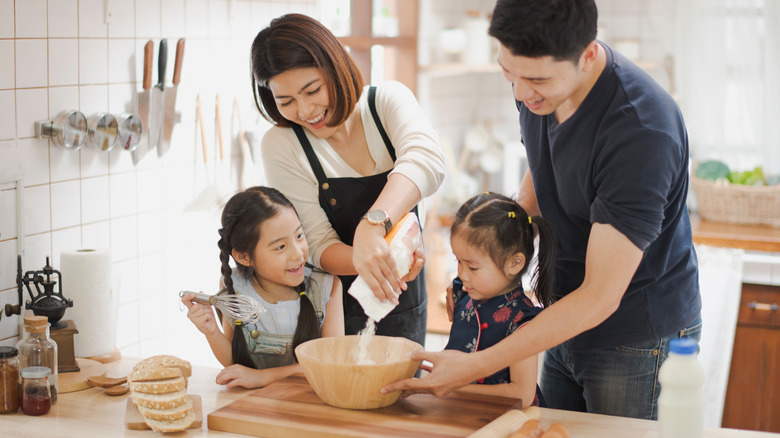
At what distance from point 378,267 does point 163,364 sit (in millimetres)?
465

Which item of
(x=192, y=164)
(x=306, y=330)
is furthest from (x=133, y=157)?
(x=306, y=330)

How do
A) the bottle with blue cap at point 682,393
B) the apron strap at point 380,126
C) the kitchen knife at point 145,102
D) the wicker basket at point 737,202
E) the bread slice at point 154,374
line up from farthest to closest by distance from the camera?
1. the wicker basket at point 737,202
2. the kitchen knife at point 145,102
3. the apron strap at point 380,126
4. the bread slice at point 154,374
5. the bottle with blue cap at point 682,393

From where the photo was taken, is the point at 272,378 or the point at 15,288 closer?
the point at 272,378

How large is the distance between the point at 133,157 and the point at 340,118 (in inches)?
28.1

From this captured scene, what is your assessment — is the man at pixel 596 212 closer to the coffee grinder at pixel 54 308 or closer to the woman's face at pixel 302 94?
the woman's face at pixel 302 94

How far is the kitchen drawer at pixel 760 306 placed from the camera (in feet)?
10.0

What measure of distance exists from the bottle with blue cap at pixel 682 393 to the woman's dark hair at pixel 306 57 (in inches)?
35.0

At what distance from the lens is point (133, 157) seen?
7.10 ft

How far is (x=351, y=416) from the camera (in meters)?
1.41

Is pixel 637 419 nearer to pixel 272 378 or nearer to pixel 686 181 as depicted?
pixel 686 181

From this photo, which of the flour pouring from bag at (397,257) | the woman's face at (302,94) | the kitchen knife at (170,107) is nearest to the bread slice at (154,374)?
the flour pouring from bag at (397,257)

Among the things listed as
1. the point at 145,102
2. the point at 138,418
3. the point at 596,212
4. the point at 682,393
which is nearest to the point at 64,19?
the point at 145,102

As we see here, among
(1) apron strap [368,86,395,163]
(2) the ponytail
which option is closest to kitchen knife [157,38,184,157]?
(1) apron strap [368,86,395,163]

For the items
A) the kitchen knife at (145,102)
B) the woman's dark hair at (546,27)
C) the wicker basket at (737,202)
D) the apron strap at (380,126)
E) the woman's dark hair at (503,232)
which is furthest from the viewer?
the wicker basket at (737,202)
